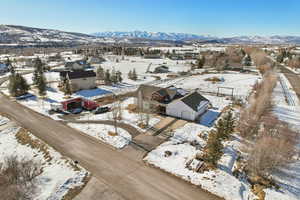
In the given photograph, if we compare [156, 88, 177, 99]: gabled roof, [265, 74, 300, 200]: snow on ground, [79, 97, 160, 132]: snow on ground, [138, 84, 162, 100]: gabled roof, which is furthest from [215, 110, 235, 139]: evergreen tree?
[138, 84, 162, 100]: gabled roof

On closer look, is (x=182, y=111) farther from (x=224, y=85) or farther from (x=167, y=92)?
(x=224, y=85)

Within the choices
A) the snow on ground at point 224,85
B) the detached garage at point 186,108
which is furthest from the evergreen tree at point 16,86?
the snow on ground at point 224,85

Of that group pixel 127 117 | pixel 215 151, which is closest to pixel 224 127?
pixel 215 151

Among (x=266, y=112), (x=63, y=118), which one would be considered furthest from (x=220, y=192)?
(x=63, y=118)

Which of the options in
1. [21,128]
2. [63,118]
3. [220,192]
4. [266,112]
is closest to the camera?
[220,192]

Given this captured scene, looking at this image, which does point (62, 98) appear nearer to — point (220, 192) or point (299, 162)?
point (220, 192)

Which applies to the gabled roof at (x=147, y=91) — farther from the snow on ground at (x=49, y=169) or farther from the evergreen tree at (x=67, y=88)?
the evergreen tree at (x=67, y=88)
